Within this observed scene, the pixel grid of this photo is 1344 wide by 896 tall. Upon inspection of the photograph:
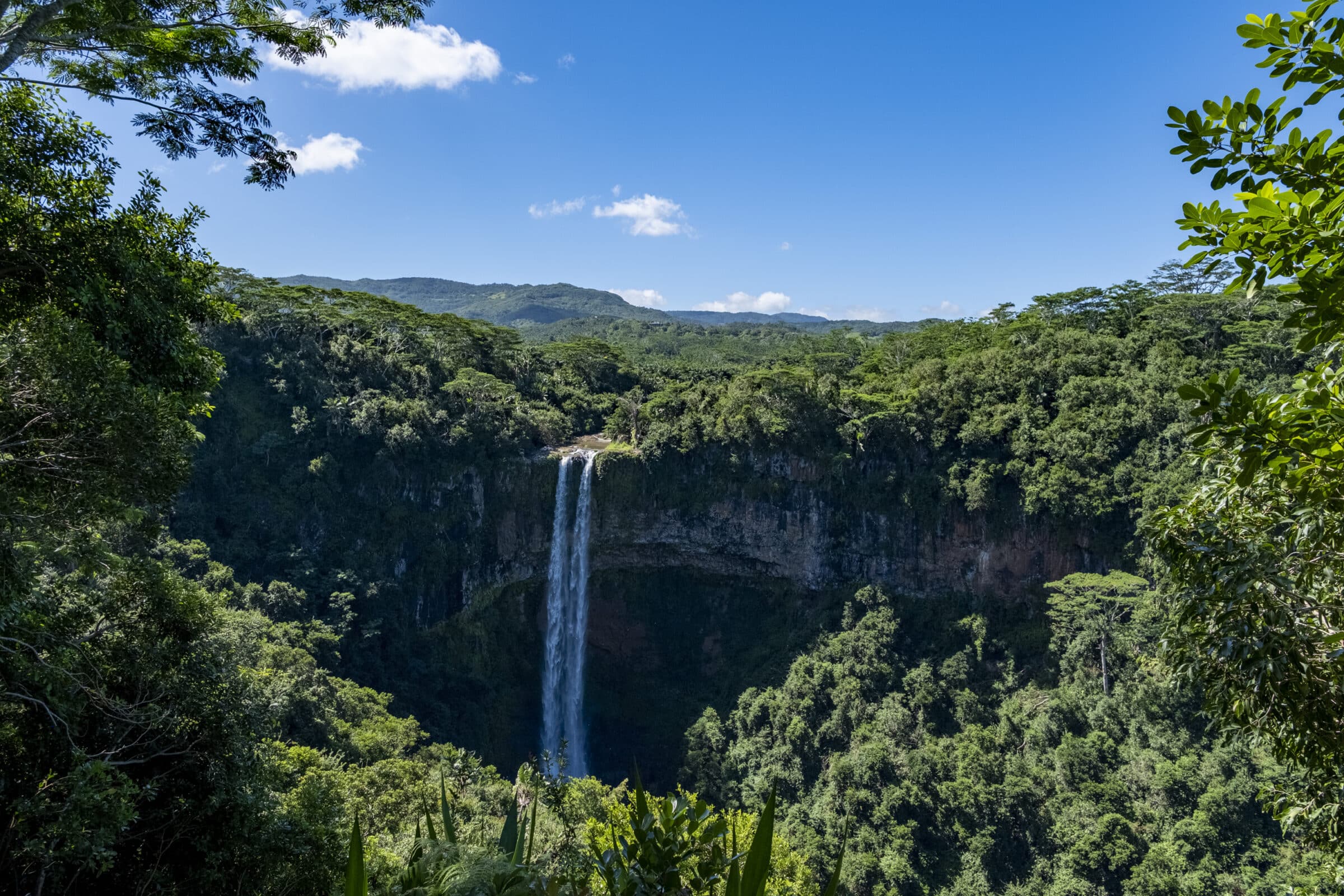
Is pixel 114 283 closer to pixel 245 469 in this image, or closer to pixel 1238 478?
pixel 1238 478

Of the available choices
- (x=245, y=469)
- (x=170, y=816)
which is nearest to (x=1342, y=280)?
(x=170, y=816)

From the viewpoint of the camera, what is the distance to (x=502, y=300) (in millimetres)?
153375

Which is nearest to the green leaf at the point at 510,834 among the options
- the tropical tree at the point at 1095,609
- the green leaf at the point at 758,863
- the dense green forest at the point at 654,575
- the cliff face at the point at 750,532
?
the dense green forest at the point at 654,575

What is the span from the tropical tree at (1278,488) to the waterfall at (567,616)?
27.1 m

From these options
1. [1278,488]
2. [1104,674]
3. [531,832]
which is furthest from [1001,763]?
[531,832]

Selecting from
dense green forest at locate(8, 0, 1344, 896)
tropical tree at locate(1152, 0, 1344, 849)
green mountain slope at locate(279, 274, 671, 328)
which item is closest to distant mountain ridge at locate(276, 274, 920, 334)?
green mountain slope at locate(279, 274, 671, 328)

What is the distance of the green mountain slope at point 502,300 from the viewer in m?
140

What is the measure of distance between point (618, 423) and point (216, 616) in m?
24.6

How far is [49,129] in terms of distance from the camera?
554 centimetres

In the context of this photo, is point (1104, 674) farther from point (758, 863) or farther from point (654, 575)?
point (758, 863)

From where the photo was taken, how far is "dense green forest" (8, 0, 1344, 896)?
338 cm

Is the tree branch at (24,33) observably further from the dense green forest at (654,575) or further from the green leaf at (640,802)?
the green leaf at (640,802)

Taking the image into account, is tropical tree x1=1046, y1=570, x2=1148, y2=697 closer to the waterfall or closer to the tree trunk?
the tree trunk

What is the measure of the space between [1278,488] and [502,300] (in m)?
159
